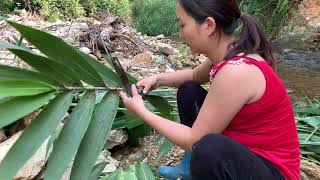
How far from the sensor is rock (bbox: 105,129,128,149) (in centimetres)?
233

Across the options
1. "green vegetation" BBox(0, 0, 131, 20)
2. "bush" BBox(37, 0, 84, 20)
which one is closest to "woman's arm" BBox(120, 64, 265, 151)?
"green vegetation" BBox(0, 0, 131, 20)

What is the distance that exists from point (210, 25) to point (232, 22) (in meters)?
0.08

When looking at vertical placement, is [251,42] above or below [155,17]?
above

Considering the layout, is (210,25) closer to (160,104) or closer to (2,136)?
(160,104)

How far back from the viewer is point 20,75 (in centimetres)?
135

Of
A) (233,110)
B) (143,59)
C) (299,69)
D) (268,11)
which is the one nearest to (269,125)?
(233,110)

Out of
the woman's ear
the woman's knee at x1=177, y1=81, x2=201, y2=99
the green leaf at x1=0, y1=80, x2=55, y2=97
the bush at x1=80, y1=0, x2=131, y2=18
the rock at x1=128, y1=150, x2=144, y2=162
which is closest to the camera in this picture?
the green leaf at x1=0, y1=80, x2=55, y2=97

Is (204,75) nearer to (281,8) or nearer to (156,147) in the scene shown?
(156,147)

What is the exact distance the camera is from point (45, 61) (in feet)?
4.59

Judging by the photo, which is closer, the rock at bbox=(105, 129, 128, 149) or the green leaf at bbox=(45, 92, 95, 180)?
the green leaf at bbox=(45, 92, 95, 180)

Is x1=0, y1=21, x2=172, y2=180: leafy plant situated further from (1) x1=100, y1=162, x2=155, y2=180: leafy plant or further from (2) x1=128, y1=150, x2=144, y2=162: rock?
(2) x1=128, y1=150, x2=144, y2=162: rock

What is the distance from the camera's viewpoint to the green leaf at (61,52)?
4.48 ft

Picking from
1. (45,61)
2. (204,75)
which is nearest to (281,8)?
(204,75)

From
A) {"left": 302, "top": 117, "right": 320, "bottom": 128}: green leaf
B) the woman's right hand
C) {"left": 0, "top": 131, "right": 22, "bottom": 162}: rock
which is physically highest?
the woman's right hand
